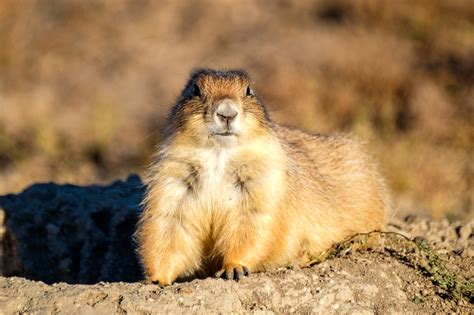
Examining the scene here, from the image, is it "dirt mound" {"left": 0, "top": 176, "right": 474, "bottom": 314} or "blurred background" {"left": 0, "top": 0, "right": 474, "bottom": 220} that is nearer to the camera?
"dirt mound" {"left": 0, "top": 176, "right": 474, "bottom": 314}

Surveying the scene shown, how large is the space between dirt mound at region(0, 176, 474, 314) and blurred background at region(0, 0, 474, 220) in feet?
8.81

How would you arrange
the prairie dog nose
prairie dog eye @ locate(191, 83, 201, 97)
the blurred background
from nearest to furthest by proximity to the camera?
the prairie dog nose, prairie dog eye @ locate(191, 83, 201, 97), the blurred background

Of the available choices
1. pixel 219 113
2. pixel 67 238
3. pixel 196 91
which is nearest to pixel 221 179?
pixel 219 113

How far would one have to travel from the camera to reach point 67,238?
7613mm

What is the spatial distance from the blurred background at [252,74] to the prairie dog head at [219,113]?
3519 millimetres

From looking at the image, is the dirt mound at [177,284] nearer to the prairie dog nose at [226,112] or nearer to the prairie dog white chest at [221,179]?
the prairie dog white chest at [221,179]

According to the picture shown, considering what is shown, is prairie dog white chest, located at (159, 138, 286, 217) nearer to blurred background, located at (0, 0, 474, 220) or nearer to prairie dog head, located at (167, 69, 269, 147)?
prairie dog head, located at (167, 69, 269, 147)

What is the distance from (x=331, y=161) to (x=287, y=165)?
1.28 metres

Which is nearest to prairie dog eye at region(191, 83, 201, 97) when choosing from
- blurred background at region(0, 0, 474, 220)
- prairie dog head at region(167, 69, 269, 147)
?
prairie dog head at region(167, 69, 269, 147)

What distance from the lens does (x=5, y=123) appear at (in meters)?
13.1

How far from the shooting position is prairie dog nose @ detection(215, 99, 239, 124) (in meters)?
5.38

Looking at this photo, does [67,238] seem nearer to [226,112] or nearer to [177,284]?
[177,284]

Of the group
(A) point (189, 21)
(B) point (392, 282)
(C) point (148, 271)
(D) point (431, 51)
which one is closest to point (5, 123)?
(A) point (189, 21)

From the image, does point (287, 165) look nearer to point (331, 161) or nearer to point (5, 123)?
point (331, 161)
